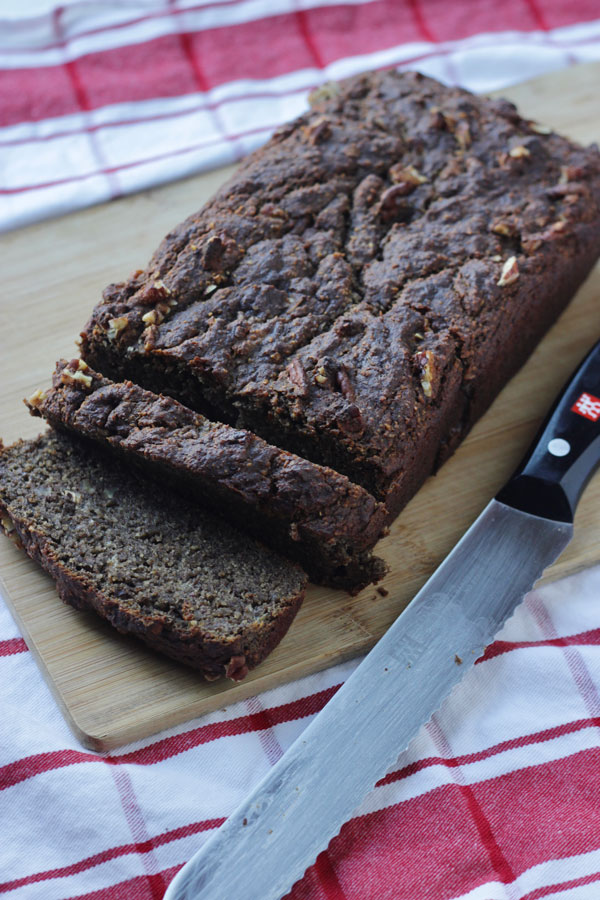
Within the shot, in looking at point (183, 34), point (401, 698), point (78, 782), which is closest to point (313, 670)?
point (401, 698)

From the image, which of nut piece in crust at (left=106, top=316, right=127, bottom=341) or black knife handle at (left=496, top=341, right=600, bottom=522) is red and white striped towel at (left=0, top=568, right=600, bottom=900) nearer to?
black knife handle at (left=496, top=341, right=600, bottom=522)

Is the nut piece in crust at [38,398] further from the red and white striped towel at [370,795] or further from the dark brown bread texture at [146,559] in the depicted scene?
the red and white striped towel at [370,795]

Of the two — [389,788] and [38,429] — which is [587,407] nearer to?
[389,788]

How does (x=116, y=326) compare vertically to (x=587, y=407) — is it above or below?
above

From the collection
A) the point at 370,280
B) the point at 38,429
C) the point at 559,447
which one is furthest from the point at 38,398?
the point at 559,447

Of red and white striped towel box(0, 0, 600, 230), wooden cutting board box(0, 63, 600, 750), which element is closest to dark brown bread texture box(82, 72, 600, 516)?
wooden cutting board box(0, 63, 600, 750)

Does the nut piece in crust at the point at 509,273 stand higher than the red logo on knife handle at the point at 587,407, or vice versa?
the nut piece in crust at the point at 509,273

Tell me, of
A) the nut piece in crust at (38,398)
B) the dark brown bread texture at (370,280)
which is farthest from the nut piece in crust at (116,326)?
the nut piece in crust at (38,398)
